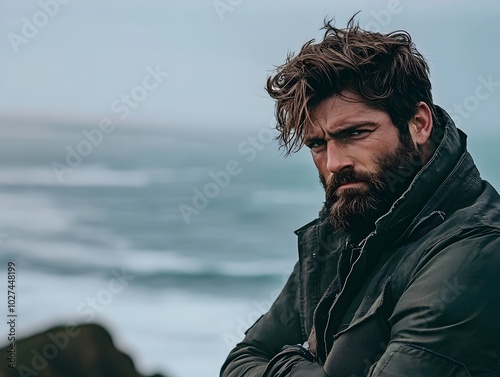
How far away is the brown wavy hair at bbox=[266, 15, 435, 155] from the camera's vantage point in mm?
3420

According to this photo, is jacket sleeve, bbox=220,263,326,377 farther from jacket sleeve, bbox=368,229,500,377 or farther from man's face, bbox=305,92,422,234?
jacket sleeve, bbox=368,229,500,377

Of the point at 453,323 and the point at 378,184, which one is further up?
the point at 378,184

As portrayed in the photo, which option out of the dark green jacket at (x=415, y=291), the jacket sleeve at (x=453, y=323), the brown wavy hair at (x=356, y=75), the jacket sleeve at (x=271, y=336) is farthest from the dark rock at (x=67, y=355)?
the jacket sleeve at (x=453, y=323)

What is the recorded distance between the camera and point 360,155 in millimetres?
3326

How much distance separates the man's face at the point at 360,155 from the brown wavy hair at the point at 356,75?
0.14 ft

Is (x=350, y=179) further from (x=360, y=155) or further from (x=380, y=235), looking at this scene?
(x=380, y=235)

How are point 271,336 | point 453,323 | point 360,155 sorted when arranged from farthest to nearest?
point 271,336 < point 360,155 < point 453,323

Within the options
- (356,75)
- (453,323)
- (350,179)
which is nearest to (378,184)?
(350,179)

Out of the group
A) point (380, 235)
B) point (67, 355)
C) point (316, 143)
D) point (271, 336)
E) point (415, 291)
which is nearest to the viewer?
point (415, 291)

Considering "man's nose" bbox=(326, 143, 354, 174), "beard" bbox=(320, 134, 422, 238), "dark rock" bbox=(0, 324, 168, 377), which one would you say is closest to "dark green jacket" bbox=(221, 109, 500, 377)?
"beard" bbox=(320, 134, 422, 238)

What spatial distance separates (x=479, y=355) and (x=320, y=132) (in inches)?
37.9

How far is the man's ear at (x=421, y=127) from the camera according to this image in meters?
3.42

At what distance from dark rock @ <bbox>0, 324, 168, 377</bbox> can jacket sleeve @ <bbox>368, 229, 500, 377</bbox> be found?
316 cm

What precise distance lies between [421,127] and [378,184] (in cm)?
28
